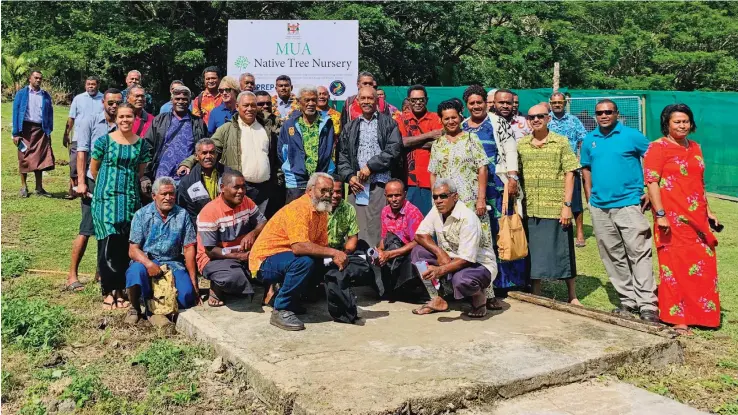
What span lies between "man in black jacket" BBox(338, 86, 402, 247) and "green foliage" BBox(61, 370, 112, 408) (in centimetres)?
269

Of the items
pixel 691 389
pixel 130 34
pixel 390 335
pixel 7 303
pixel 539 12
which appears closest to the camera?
pixel 691 389

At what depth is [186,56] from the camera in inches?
849

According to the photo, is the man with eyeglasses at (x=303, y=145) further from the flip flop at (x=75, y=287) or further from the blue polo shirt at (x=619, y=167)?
the blue polo shirt at (x=619, y=167)

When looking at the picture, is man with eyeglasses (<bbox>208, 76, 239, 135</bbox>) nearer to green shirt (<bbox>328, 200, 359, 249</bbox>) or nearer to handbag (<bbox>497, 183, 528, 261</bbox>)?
green shirt (<bbox>328, 200, 359, 249</bbox>)

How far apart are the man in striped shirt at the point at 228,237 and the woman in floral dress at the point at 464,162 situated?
1625 mm

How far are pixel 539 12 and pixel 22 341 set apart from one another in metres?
23.3

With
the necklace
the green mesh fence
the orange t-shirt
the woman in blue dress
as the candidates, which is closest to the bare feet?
the orange t-shirt

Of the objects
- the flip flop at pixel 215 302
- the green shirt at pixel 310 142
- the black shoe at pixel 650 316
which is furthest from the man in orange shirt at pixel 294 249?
the black shoe at pixel 650 316

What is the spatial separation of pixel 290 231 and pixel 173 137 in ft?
6.21

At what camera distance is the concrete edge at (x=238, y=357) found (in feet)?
13.1

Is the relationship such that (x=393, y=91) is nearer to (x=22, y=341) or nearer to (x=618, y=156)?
(x=618, y=156)

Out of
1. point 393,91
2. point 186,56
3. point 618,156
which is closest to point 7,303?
point 618,156

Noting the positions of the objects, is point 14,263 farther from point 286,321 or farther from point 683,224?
point 683,224

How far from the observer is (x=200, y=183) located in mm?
6121
